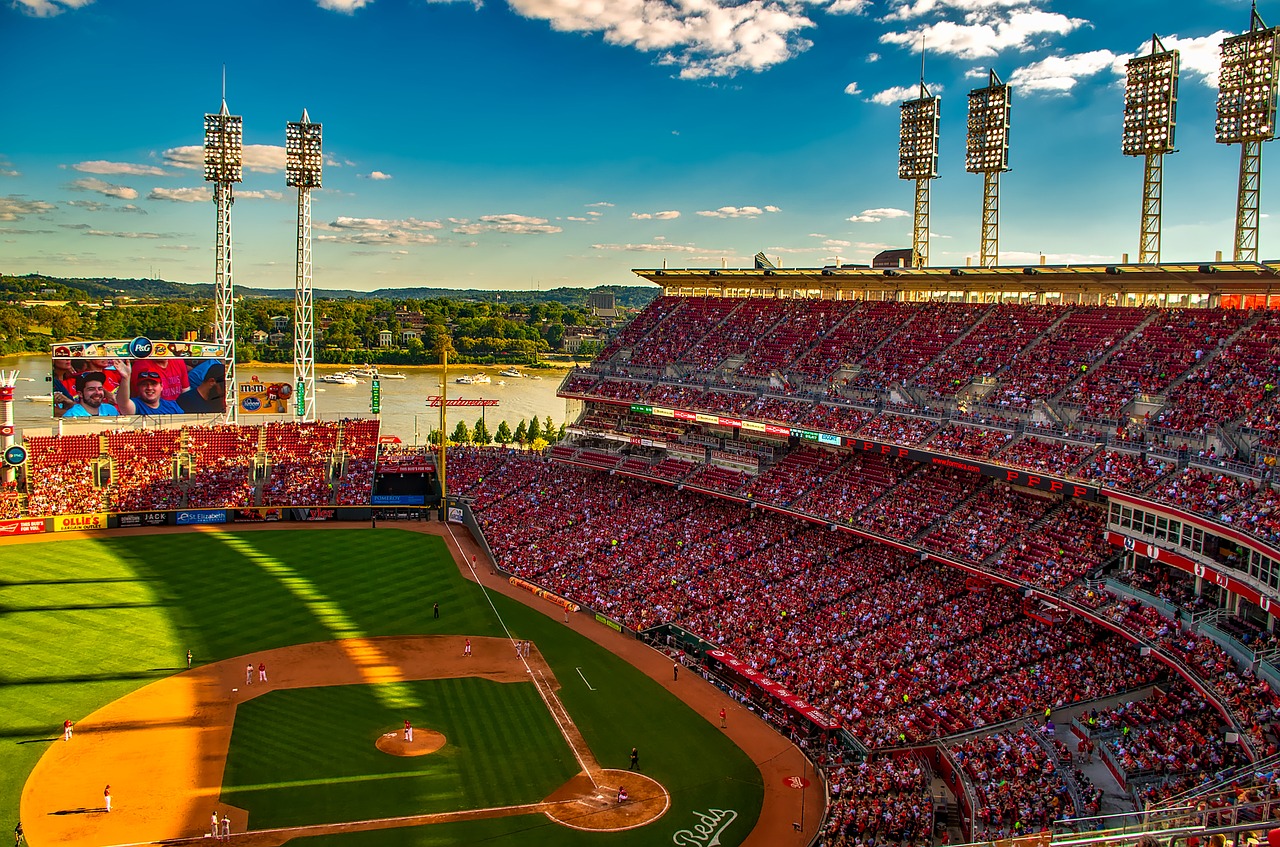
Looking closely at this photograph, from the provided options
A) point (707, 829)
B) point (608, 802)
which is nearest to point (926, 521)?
point (707, 829)

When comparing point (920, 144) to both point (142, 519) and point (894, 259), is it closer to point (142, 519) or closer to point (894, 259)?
point (894, 259)

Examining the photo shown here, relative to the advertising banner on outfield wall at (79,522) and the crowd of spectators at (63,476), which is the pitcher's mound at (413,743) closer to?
the advertising banner on outfield wall at (79,522)

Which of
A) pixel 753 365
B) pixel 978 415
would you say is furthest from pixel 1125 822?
pixel 753 365

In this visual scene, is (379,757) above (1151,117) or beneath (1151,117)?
beneath

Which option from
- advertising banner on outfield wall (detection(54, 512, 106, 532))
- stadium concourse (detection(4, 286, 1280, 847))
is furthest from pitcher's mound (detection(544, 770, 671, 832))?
advertising banner on outfield wall (detection(54, 512, 106, 532))

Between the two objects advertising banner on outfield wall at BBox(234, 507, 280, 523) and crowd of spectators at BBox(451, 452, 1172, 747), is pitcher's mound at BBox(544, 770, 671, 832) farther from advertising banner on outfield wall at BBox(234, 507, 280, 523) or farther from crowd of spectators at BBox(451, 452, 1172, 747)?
advertising banner on outfield wall at BBox(234, 507, 280, 523)

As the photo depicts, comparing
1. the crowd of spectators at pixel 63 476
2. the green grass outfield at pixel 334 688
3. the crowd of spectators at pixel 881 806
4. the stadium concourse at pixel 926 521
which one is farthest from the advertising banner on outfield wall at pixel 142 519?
the crowd of spectators at pixel 881 806
